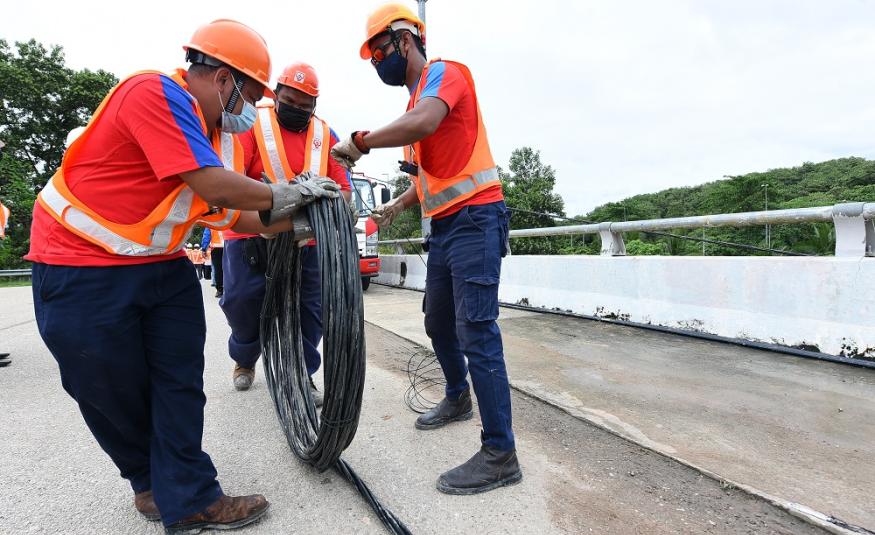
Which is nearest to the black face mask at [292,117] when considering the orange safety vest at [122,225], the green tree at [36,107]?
the orange safety vest at [122,225]

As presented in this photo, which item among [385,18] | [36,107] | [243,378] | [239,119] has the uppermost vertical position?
[36,107]

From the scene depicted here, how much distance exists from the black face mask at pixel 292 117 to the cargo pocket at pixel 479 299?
1596mm

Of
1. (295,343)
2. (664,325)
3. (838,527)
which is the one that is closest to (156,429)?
(295,343)

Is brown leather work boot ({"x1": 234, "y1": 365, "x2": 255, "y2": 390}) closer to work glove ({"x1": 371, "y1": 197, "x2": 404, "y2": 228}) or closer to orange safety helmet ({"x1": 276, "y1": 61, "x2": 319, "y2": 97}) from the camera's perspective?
work glove ({"x1": 371, "y1": 197, "x2": 404, "y2": 228})

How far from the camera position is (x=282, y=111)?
9.86 feet

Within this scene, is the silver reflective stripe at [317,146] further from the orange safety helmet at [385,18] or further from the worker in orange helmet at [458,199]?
the orange safety helmet at [385,18]

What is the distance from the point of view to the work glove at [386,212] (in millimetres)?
2699

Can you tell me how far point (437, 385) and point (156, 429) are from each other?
204 centimetres

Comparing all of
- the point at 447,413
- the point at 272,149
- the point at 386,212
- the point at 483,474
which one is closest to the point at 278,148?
the point at 272,149

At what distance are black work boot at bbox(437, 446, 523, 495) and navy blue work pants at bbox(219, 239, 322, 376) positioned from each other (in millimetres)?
1310

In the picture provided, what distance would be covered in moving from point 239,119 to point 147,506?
152cm

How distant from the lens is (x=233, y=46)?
1.79 metres

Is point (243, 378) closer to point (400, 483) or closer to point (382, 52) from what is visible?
point (400, 483)

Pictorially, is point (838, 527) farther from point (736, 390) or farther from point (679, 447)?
point (736, 390)
